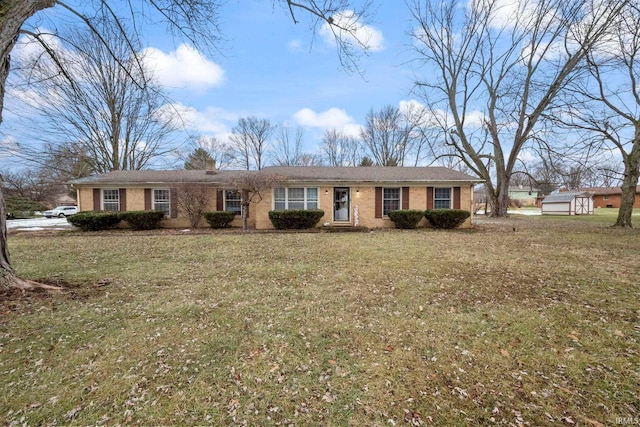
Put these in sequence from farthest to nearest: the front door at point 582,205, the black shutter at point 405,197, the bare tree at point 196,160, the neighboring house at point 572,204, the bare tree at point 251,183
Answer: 1. the bare tree at point 196,160
2. the front door at point 582,205
3. the neighboring house at point 572,204
4. the black shutter at point 405,197
5. the bare tree at point 251,183

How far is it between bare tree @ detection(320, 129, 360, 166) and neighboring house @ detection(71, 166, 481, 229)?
77.8ft

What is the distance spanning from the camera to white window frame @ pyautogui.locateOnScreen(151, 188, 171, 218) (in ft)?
47.2

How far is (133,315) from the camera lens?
3.83 m

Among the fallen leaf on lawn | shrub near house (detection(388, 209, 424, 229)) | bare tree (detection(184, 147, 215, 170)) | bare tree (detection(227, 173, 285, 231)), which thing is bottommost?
the fallen leaf on lawn

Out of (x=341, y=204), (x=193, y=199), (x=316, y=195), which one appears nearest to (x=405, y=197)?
(x=341, y=204)

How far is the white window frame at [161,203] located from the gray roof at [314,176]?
0.59 m

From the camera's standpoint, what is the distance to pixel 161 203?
14.5 m

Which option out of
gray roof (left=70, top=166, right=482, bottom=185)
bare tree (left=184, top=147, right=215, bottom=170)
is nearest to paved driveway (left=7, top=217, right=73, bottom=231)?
gray roof (left=70, top=166, right=482, bottom=185)

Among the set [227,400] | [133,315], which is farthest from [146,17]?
[227,400]

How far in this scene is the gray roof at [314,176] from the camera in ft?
45.4

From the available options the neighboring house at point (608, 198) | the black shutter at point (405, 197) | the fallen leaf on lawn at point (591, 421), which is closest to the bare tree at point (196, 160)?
the black shutter at point (405, 197)

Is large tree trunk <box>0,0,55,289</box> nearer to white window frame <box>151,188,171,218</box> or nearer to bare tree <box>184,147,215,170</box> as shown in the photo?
white window frame <box>151,188,171,218</box>

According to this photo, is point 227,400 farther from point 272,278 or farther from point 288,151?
point 288,151

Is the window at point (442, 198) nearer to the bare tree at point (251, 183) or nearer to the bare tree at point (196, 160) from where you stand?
the bare tree at point (251, 183)
